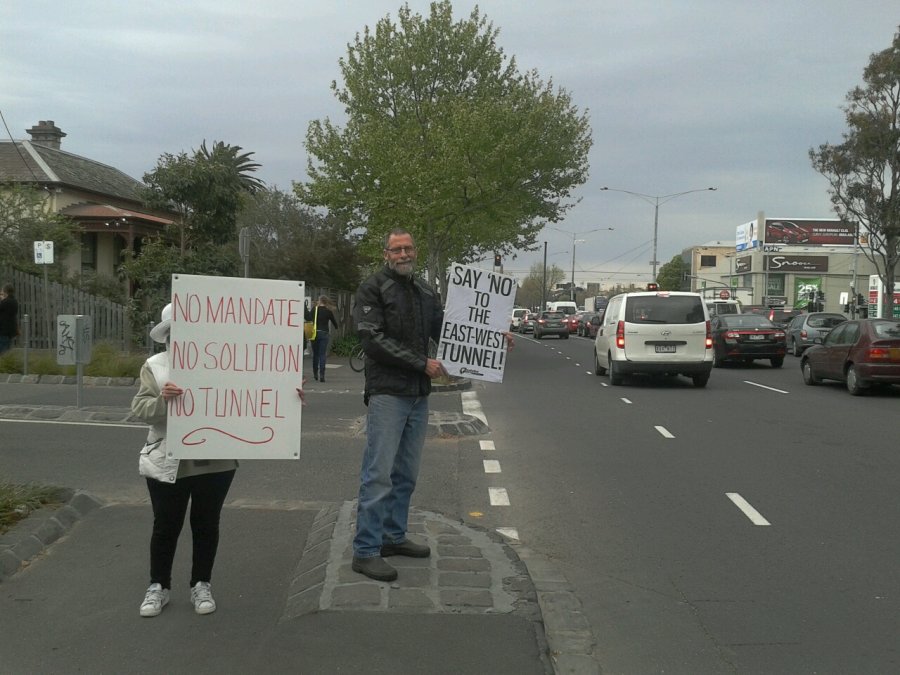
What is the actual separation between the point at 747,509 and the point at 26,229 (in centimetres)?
2285

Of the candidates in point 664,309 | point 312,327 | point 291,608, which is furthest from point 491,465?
point 664,309

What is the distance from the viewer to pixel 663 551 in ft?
19.7

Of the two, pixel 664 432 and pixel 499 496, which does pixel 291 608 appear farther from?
pixel 664 432

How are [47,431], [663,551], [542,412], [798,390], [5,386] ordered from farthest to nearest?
[798,390], [5,386], [542,412], [47,431], [663,551]

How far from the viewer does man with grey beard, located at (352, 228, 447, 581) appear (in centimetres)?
480

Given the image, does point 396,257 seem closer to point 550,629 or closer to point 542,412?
point 550,629

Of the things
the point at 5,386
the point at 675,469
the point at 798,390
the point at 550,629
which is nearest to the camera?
the point at 550,629

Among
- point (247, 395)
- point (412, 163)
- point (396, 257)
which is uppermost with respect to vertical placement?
point (412, 163)

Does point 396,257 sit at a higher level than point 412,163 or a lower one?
lower

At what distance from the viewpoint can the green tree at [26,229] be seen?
78.4 ft

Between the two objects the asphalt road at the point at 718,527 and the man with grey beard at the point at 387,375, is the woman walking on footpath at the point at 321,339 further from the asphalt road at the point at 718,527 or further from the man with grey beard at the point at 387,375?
the man with grey beard at the point at 387,375

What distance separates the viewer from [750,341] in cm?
2438

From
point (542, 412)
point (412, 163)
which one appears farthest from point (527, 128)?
point (542, 412)

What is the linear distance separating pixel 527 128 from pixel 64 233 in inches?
538
